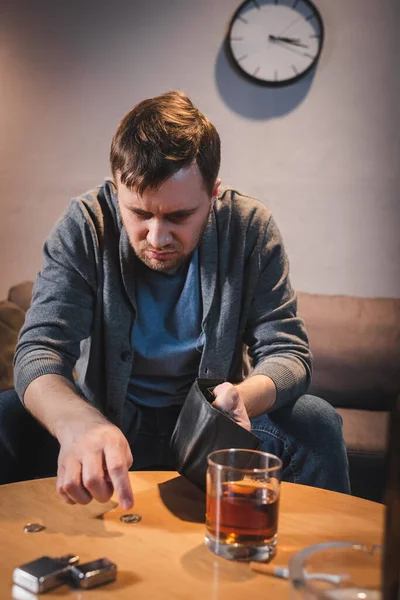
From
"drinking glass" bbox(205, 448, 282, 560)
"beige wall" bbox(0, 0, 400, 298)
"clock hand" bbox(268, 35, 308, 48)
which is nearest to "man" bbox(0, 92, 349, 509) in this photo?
"drinking glass" bbox(205, 448, 282, 560)

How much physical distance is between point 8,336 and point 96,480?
A: 1.85m

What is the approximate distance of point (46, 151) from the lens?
335 cm

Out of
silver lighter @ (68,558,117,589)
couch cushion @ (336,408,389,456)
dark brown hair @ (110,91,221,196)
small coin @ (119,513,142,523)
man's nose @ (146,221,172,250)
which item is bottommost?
couch cushion @ (336,408,389,456)

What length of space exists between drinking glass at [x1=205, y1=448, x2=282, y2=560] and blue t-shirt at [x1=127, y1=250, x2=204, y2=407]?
2.70ft

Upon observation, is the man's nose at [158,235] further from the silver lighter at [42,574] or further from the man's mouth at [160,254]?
the silver lighter at [42,574]

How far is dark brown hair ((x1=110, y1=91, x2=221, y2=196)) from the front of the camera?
1.54 meters

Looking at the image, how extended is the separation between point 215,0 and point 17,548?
2813 mm

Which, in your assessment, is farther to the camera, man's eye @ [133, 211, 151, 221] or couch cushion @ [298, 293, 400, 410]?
couch cushion @ [298, 293, 400, 410]

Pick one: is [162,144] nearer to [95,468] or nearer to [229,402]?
[229,402]

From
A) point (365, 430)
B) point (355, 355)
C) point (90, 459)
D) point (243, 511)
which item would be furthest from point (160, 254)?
point (355, 355)

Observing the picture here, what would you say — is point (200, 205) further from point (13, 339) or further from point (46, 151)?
point (46, 151)

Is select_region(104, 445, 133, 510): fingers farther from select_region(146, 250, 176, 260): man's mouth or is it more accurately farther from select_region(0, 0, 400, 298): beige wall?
select_region(0, 0, 400, 298): beige wall

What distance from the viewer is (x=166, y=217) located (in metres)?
1.60

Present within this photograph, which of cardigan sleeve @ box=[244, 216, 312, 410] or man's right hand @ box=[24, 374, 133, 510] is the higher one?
cardigan sleeve @ box=[244, 216, 312, 410]
